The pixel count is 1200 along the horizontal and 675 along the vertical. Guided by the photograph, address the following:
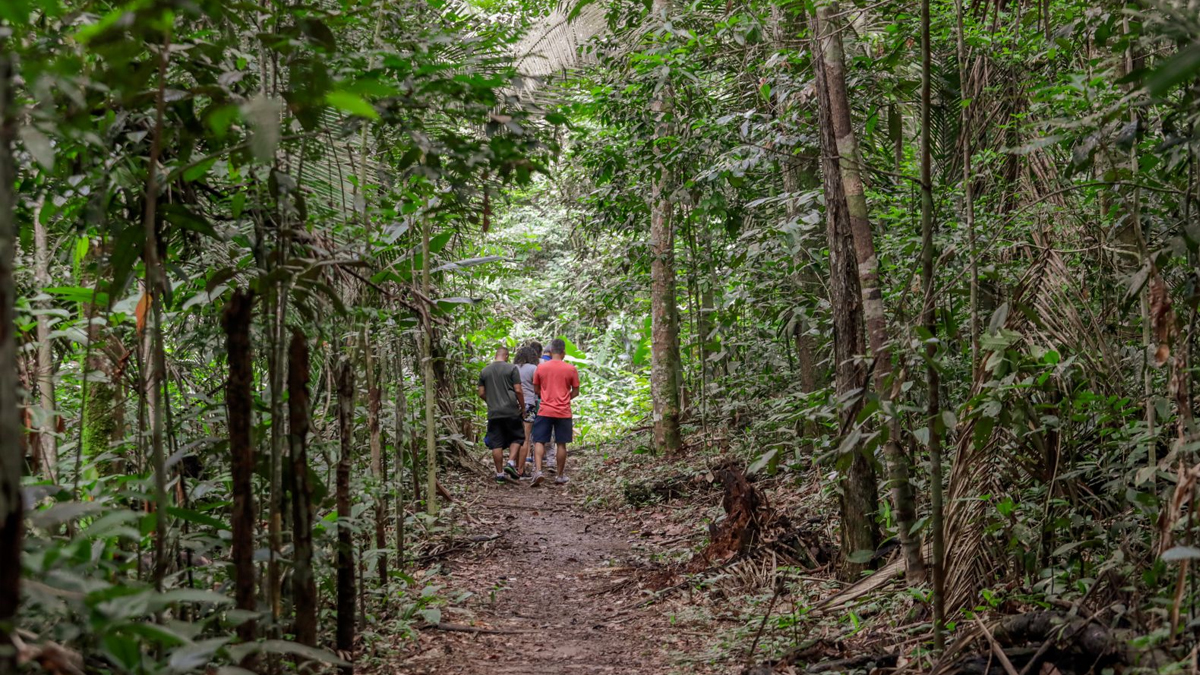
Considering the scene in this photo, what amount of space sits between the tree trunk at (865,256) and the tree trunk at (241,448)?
2915 millimetres

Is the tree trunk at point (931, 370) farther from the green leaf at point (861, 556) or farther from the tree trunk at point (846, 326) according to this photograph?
the tree trunk at point (846, 326)

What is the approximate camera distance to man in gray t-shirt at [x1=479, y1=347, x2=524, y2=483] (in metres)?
10.5

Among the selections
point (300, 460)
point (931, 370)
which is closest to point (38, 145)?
point (300, 460)

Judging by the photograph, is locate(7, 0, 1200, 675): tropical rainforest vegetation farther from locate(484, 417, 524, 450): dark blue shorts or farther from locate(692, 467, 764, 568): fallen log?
locate(484, 417, 524, 450): dark blue shorts

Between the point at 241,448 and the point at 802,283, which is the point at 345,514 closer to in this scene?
the point at 241,448

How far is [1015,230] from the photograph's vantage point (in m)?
4.57

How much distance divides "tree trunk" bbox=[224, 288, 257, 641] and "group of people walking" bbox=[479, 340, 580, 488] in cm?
781

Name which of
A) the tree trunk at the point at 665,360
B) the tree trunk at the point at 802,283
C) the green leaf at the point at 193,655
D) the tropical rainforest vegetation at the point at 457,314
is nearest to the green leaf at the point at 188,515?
the tropical rainforest vegetation at the point at 457,314

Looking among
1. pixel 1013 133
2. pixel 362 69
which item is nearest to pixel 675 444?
pixel 1013 133

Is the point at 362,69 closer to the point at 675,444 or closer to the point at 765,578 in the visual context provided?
the point at 765,578

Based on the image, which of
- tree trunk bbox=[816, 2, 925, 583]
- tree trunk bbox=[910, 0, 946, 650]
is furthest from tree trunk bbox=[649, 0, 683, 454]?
tree trunk bbox=[910, 0, 946, 650]

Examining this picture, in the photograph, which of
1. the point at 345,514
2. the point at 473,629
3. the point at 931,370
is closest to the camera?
the point at 931,370

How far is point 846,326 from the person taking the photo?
517cm

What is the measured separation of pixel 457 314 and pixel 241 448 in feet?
17.3
